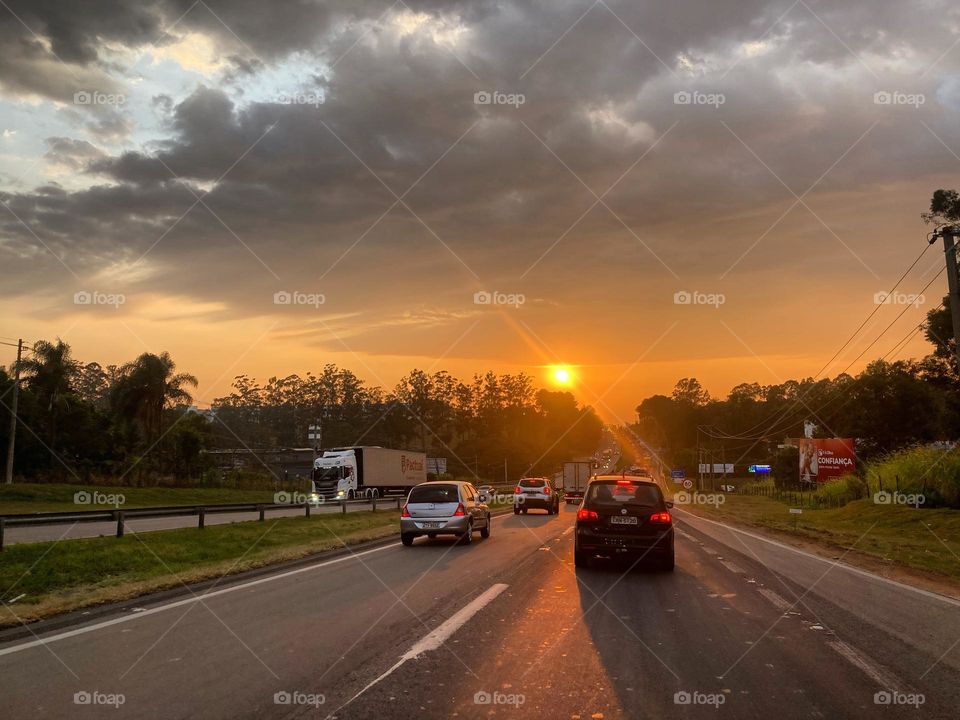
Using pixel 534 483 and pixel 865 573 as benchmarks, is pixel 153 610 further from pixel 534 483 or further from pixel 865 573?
pixel 534 483

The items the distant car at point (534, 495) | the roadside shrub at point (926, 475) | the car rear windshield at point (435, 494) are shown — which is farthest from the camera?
the distant car at point (534, 495)

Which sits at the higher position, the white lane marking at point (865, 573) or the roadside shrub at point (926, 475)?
the roadside shrub at point (926, 475)

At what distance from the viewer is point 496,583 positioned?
11711 mm

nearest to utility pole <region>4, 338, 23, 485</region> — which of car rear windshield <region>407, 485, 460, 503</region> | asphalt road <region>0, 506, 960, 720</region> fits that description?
car rear windshield <region>407, 485, 460, 503</region>

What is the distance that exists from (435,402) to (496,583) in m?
145

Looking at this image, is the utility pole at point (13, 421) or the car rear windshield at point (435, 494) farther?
the utility pole at point (13, 421)

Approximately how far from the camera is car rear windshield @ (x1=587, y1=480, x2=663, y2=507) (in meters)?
14.0

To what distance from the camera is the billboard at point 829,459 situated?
2101 inches

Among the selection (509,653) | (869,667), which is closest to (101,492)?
(509,653)

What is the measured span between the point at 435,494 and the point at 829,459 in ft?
143

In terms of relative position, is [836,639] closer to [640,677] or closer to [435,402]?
[640,677]

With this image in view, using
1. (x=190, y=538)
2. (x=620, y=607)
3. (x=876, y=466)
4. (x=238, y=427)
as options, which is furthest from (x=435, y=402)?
(x=620, y=607)

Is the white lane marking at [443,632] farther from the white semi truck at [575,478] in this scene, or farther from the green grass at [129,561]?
the white semi truck at [575,478]

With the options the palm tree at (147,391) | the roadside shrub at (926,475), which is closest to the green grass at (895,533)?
the roadside shrub at (926,475)
